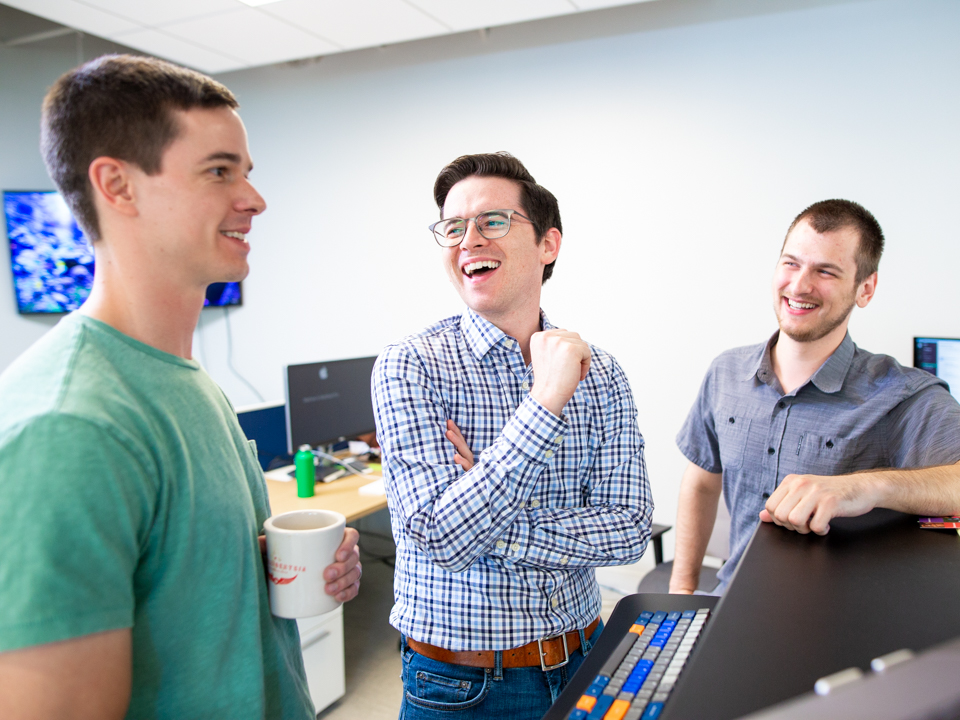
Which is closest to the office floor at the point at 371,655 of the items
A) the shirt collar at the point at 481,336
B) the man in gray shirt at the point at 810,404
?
the man in gray shirt at the point at 810,404

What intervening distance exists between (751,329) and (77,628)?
3094mm

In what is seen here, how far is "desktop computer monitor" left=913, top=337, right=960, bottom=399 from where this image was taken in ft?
8.39

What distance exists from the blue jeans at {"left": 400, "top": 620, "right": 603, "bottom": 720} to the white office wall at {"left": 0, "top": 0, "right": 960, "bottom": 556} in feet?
8.06

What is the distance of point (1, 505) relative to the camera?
1.94 feet

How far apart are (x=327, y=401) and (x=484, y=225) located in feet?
6.53

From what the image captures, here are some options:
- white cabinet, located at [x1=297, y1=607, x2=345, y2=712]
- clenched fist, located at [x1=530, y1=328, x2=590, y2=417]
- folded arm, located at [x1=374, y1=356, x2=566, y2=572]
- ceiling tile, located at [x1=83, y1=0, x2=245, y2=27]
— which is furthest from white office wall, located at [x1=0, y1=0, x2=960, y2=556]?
folded arm, located at [x1=374, y1=356, x2=566, y2=572]

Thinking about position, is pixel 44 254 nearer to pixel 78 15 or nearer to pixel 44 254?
pixel 44 254

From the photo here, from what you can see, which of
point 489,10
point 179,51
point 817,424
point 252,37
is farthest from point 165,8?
point 817,424

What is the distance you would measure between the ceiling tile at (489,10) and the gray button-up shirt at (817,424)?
7.02ft

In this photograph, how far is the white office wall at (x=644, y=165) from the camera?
2.85 metres

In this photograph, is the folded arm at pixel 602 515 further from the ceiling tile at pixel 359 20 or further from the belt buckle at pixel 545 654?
the ceiling tile at pixel 359 20

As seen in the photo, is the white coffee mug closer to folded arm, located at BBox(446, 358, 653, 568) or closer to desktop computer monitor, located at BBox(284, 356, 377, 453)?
folded arm, located at BBox(446, 358, 653, 568)

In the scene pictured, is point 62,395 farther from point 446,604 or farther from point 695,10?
point 695,10

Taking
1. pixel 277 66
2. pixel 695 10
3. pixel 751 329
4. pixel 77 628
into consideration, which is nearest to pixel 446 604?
pixel 77 628
